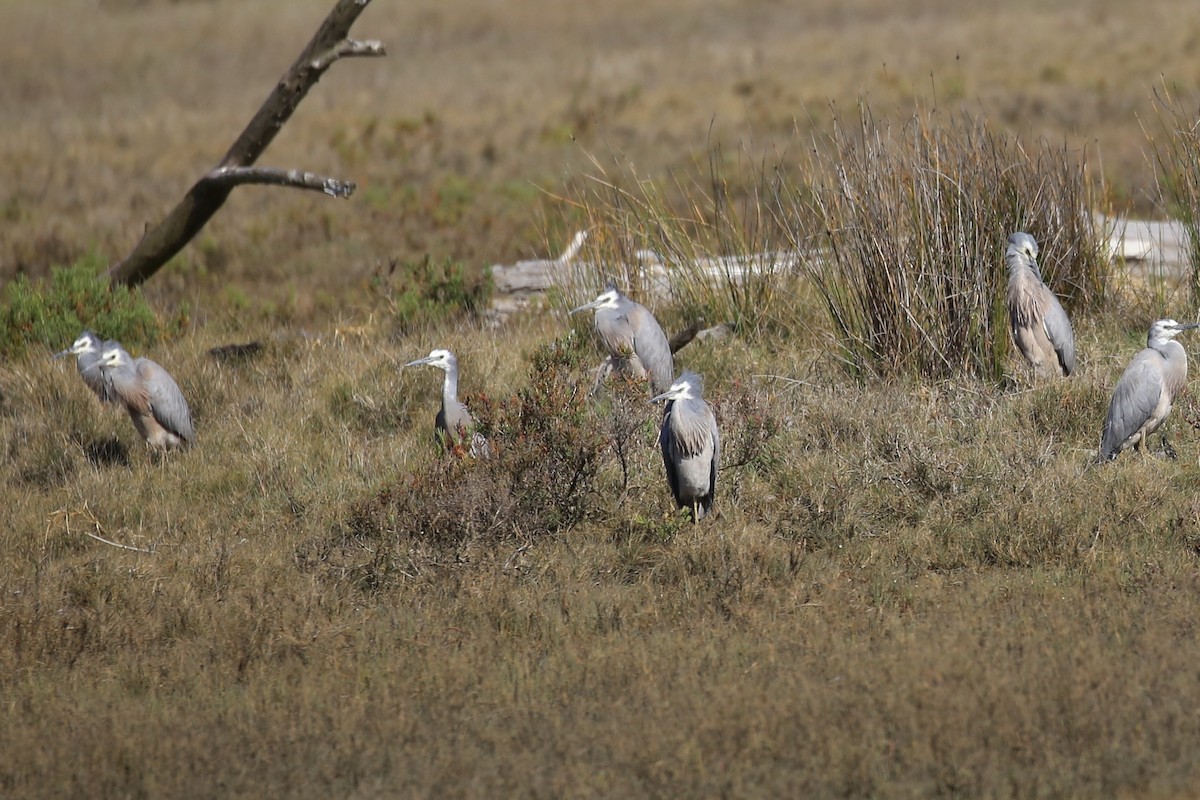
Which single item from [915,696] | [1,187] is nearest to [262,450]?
[915,696]

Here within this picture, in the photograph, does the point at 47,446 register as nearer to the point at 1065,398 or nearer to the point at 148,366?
the point at 148,366

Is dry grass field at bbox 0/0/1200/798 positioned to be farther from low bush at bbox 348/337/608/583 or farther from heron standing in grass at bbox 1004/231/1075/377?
heron standing in grass at bbox 1004/231/1075/377

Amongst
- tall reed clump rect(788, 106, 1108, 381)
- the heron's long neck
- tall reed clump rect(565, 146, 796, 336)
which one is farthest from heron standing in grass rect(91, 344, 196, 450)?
tall reed clump rect(788, 106, 1108, 381)

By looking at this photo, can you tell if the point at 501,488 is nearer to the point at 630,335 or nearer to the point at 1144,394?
the point at 630,335

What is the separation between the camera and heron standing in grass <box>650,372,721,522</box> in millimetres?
6105

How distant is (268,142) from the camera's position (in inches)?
378

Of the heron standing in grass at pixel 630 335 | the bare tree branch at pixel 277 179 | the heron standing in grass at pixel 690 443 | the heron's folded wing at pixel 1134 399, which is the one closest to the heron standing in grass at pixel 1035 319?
the heron's folded wing at pixel 1134 399

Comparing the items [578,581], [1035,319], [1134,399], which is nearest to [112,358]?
[578,581]

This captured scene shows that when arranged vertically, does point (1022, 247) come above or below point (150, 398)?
above

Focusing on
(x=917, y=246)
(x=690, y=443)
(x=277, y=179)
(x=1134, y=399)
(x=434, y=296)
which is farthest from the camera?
(x=434, y=296)

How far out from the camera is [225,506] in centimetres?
698

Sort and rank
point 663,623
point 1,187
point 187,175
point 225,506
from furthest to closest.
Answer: point 187,175 < point 1,187 < point 225,506 < point 663,623

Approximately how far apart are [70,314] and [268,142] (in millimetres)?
1886

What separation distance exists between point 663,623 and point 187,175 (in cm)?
1705
